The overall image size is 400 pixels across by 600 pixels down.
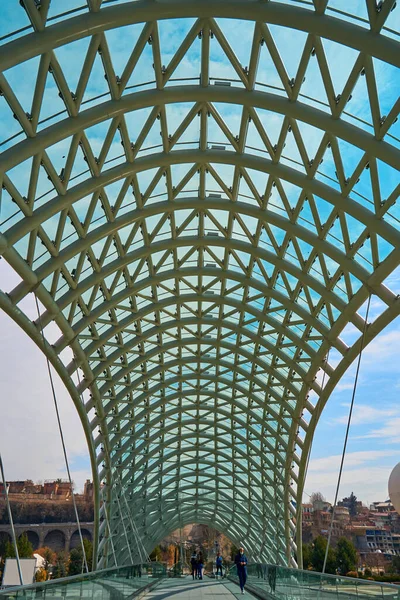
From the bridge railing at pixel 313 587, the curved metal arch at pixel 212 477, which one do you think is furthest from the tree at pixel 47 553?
the bridge railing at pixel 313 587

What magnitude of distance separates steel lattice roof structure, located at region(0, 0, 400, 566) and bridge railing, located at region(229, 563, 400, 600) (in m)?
12.6

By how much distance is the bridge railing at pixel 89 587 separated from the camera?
9778mm

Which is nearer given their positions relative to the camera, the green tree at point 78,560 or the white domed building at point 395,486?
the white domed building at point 395,486

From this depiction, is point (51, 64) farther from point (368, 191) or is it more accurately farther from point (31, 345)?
point (31, 345)

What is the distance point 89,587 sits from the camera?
14.2 m

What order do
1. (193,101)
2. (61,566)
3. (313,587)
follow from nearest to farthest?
1. (313,587)
2. (193,101)
3. (61,566)

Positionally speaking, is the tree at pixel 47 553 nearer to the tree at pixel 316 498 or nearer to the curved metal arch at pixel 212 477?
the curved metal arch at pixel 212 477

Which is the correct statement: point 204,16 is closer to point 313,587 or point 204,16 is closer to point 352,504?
point 313,587

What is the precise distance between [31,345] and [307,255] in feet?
56.4

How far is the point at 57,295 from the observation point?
29609 mm

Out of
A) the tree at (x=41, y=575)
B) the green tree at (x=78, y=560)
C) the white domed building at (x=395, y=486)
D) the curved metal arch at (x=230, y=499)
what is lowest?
the tree at (x=41, y=575)

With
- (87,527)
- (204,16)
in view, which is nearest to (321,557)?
(87,527)

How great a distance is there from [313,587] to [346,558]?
58.4 metres

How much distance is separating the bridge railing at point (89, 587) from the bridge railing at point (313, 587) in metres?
5.61
